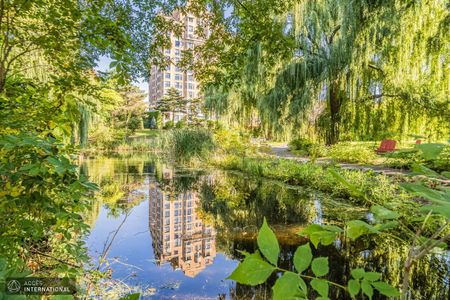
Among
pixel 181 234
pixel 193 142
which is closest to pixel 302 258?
pixel 181 234

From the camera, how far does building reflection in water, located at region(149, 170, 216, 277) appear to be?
3.01 meters

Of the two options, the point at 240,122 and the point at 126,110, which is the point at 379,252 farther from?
the point at 126,110

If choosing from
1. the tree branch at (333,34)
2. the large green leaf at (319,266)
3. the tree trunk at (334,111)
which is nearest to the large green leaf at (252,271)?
the large green leaf at (319,266)

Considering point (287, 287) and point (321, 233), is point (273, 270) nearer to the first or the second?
point (287, 287)

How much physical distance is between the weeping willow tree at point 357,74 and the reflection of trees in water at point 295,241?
2391 mm

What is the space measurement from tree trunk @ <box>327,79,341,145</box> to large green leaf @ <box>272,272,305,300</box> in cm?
827

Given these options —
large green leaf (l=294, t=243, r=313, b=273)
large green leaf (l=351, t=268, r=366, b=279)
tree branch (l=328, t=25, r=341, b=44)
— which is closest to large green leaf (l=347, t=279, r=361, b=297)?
large green leaf (l=351, t=268, r=366, b=279)

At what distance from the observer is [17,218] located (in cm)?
113

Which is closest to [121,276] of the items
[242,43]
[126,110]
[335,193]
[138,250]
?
[138,250]

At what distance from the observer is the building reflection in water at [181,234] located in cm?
301

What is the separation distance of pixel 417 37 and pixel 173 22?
18.5 feet

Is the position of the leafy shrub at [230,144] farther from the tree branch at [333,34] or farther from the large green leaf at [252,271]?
the large green leaf at [252,271]

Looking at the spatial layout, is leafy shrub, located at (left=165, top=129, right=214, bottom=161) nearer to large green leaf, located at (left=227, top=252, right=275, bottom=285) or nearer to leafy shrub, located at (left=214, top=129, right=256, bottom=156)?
leafy shrub, located at (left=214, top=129, right=256, bottom=156)

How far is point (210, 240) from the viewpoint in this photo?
11.4 feet
